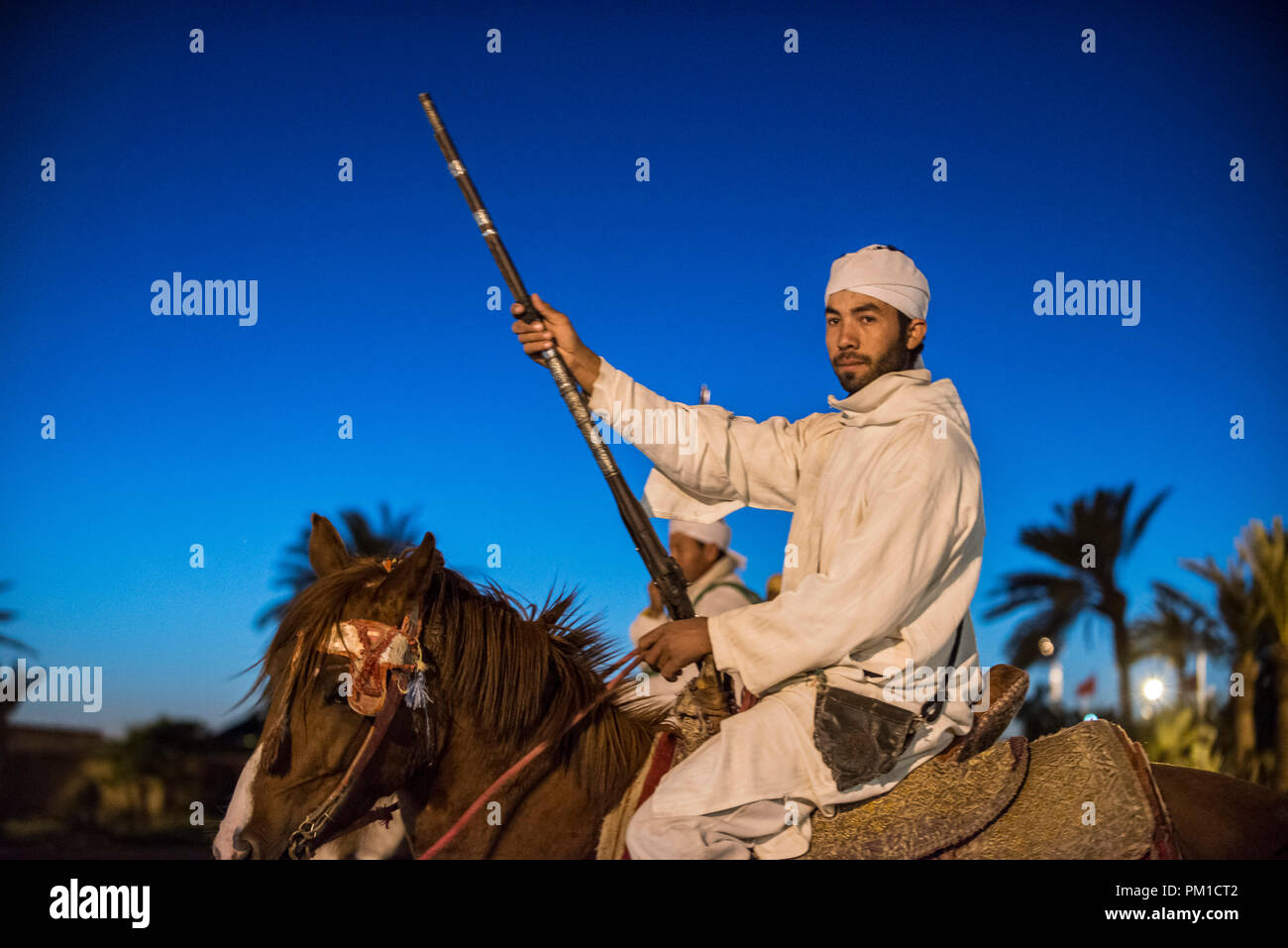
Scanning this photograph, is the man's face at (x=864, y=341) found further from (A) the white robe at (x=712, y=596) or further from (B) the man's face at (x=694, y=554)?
(B) the man's face at (x=694, y=554)

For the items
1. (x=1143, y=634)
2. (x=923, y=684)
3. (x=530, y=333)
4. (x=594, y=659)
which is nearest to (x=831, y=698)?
(x=923, y=684)

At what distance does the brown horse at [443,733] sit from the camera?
292 cm

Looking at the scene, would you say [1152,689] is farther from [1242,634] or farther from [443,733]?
[443,733]

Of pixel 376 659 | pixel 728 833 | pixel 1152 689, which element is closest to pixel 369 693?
pixel 376 659

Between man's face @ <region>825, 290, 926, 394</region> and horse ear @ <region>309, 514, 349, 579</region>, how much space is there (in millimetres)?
1819

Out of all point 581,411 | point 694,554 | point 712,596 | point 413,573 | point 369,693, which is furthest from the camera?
point 694,554

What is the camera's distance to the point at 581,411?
11.9 feet

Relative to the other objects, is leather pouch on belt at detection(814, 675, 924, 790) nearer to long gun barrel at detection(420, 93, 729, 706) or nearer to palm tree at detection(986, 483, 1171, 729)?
long gun barrel at detection(420, 93, 729, 706)

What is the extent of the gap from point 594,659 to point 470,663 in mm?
495

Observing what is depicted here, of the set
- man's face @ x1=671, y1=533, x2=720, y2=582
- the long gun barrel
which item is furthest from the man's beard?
man's face @ x1=671, y1=533, x2=720, y2=582

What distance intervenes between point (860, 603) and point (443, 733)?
1.33 meters

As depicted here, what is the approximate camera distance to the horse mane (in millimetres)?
3098

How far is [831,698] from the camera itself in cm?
302

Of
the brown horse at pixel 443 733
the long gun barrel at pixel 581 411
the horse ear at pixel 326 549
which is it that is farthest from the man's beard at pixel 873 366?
the horse ear at pixel 326 549
